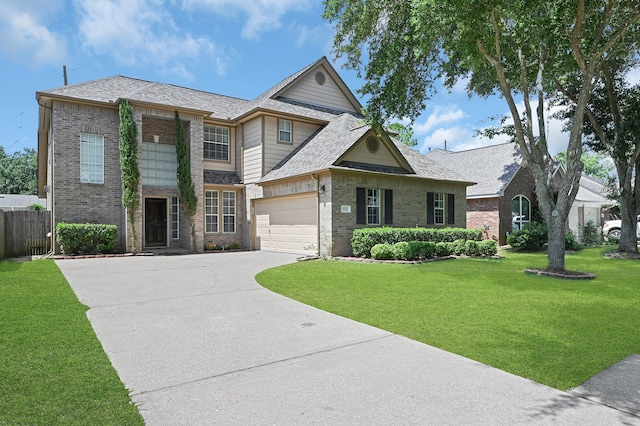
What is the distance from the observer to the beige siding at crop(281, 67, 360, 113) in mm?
21406

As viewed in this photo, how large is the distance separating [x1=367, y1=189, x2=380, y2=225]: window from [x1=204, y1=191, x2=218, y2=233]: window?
737cm

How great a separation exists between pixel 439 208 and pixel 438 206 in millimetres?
114

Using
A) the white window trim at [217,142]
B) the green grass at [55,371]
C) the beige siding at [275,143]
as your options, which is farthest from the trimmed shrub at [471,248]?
the green grass at [55,371]

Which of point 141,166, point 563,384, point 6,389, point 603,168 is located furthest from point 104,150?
point 603,168

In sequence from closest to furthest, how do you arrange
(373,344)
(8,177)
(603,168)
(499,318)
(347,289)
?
(373,344)
(499,318)
(347,289)
(8,177)
(603,168)

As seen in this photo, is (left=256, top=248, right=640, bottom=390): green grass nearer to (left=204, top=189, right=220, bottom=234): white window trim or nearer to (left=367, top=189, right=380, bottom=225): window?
(left=367, top=189, right=380, bottom=225): window

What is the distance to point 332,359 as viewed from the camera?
14.0ft

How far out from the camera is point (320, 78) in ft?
73.2

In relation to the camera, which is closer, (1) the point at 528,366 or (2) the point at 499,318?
(1) the point at 528,366

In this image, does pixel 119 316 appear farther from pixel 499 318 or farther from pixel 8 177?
pixel 8 177

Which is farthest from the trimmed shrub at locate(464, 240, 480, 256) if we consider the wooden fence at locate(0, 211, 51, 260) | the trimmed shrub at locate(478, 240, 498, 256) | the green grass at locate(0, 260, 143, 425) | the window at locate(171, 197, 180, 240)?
the wooden fence at locate(0, 211, 51, 260)

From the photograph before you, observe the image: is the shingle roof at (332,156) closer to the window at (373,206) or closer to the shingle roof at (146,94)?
the window at (373,206)

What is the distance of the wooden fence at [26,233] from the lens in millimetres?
14664

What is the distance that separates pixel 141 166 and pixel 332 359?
49.8 feet
